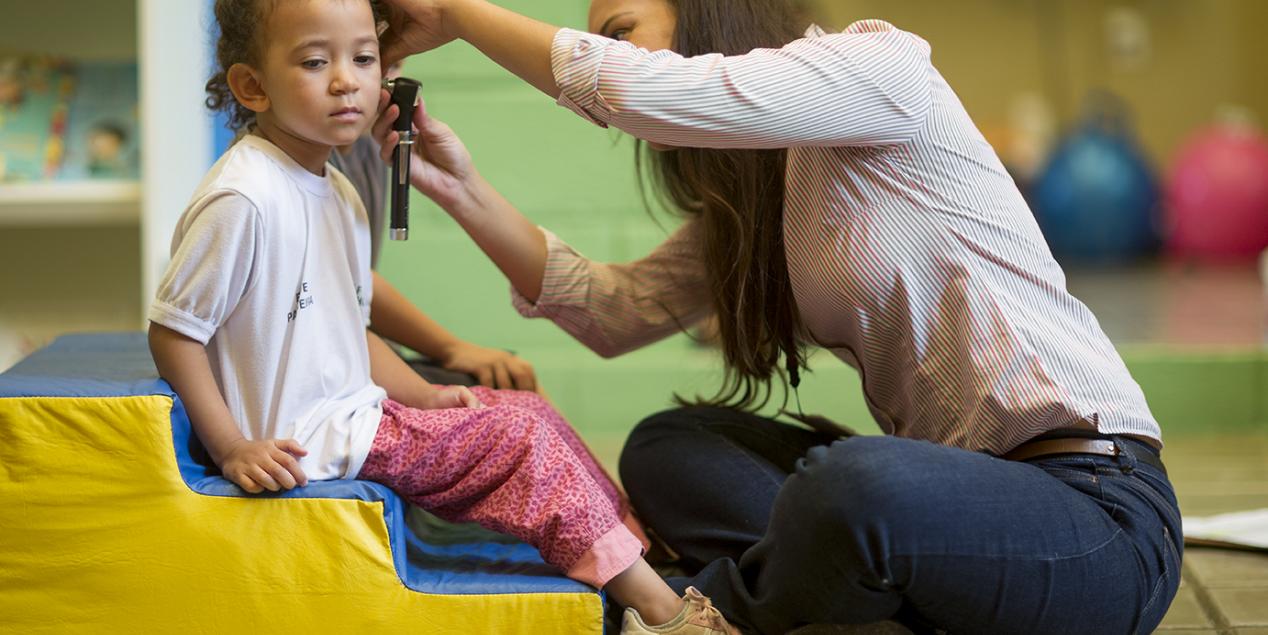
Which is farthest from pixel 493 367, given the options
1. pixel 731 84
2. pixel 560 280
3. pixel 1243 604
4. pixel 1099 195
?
pixel 1099 195

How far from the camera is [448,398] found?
144cm

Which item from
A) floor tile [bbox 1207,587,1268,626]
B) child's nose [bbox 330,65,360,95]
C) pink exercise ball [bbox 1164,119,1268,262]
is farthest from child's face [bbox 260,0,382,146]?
pink exercise ball [bbox 1164,119,1268,262]

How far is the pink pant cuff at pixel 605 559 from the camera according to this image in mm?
1225

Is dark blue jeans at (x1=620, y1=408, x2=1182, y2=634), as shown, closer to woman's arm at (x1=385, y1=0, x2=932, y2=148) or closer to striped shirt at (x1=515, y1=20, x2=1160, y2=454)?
striped shirt at (x1=515, y1=20, x2=1160, y2=454)

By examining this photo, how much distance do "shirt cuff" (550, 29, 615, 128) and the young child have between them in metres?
0.19

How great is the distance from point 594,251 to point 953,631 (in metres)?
1.36

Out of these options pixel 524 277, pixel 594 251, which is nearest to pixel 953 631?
pixel 524 277

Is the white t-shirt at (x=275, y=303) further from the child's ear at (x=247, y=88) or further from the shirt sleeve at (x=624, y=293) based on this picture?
the shirt sleeve at (x=624, y=293)

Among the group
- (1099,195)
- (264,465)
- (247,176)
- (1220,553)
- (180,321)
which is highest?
(247,176)

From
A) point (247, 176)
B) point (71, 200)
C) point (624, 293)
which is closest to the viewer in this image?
point (247, 176)

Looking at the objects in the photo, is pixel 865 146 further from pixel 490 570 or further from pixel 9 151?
pixel 9 151

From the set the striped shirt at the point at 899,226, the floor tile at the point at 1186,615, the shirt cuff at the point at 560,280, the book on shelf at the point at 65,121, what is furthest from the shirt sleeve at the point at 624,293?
the book on shelf at the point at 65,121

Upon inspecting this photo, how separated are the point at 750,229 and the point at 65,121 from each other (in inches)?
53.0

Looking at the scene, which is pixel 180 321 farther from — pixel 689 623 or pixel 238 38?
pixel 689 623
